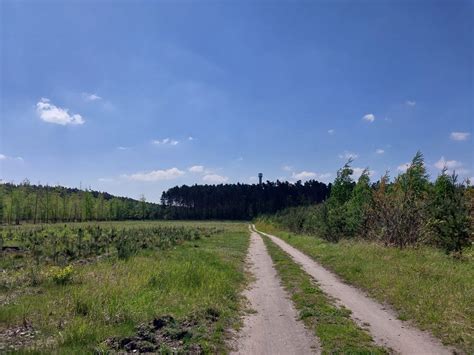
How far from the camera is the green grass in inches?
282

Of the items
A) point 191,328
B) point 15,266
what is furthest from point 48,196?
point 191,328

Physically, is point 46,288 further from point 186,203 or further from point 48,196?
point 186,203

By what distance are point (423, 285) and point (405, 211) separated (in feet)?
43.3

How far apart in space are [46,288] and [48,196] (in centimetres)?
9598

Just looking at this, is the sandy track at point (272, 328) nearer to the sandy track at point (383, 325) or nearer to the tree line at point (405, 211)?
the sandy track at point (383, 325)

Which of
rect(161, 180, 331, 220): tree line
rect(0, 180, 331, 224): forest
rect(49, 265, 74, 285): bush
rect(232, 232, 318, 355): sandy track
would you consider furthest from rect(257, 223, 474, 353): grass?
rect(161, 180, 331, 220): tree line

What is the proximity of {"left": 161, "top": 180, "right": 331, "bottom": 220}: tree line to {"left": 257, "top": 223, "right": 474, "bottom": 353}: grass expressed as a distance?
133 meters

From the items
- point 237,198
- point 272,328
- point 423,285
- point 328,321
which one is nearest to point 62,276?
point 272,328

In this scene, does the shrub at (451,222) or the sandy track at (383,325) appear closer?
the sandy track at (383,325)

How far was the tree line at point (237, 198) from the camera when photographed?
157 metres

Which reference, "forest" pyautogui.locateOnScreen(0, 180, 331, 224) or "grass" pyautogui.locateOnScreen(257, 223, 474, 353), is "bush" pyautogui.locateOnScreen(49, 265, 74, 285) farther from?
"forest" pyautogui.locateOnScreen(0, 180, 331, 224)

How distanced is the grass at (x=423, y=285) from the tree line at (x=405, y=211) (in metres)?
3.75

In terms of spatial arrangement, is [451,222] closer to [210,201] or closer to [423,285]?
[423,285]

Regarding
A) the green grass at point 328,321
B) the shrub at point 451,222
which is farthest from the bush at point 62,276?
the shrub at point 451,222
